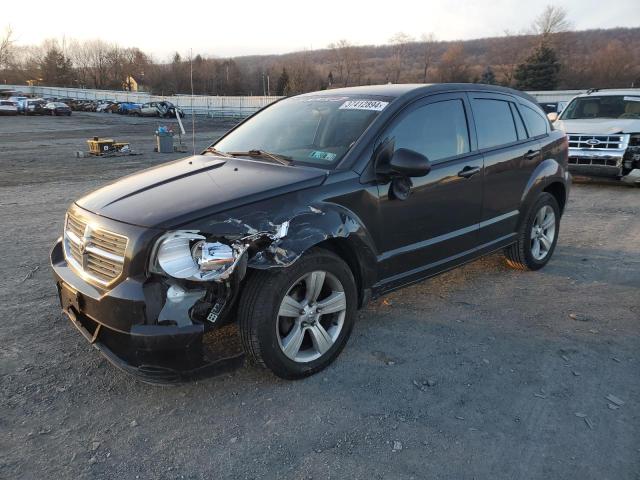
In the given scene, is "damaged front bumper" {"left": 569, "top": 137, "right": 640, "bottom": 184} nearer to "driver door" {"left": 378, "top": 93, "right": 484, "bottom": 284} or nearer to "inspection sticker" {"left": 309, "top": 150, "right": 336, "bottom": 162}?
"driver door" {"left": 378, "top": 93, "right": 484, "bottom": 284}

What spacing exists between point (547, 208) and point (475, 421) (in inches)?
125

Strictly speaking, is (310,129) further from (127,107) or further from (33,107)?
(127,107)

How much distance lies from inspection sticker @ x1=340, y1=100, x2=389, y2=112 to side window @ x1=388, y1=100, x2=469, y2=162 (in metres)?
0.19

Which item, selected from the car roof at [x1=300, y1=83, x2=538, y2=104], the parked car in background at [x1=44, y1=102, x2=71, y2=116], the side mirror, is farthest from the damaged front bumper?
the parked car in background at [x1=44, y1=102, x2=71, y2=116]

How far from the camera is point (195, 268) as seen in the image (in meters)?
2.73

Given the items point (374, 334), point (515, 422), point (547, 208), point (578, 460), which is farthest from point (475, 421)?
point (547, 208)

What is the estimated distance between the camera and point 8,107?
43625 mm

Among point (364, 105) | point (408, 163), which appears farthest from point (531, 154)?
point (408, 163)

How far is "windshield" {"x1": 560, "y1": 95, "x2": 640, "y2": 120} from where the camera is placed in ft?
34.4

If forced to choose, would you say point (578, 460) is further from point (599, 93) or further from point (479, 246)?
point (599, 93)

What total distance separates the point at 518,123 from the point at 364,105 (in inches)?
74.4

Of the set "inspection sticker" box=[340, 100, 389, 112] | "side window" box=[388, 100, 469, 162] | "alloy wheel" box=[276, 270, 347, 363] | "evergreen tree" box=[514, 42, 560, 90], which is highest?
"evergreen tree" box=[514, 42, 560, 90]

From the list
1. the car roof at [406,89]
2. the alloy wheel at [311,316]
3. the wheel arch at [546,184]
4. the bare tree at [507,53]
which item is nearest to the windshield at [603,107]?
the wheel arch at [546,184]

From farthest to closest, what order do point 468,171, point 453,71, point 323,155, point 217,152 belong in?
1. point 453,71
2. point 217,152
3. point 468,171
4. point 323,155
